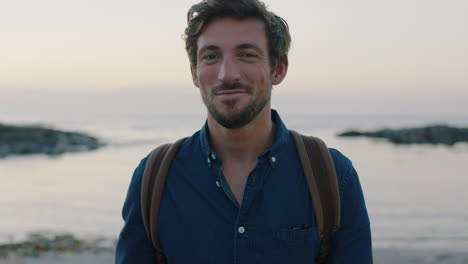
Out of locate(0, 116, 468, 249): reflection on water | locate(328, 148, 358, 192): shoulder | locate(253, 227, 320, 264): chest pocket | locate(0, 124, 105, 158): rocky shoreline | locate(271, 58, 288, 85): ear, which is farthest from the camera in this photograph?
locate(0, 124, 105, 158): rocky shoreline

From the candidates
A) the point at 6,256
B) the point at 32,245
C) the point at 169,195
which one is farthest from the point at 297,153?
the point at 32,245

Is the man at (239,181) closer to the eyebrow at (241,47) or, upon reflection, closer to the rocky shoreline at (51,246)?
the eyebrow at (241,47)

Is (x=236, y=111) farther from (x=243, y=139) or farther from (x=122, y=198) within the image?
(x=122, y=198)

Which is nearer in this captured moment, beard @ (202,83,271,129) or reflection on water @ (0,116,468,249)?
beard @ (202,83,271,129)

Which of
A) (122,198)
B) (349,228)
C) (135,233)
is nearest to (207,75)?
(135,233)

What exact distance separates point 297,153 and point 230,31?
27.4 inches

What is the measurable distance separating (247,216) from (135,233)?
603 millimetres

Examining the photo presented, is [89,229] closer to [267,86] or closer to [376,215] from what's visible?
[376,215]

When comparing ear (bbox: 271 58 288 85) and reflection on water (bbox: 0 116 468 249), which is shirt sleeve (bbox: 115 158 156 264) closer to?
ear (bbox: 271 58 288 85)

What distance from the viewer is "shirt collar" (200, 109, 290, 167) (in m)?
2.68

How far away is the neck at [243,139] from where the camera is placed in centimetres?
273

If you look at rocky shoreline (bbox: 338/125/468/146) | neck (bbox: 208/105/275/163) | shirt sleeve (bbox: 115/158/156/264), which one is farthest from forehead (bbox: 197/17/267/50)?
rocky shoreline (bbox: 338/125/468/146)

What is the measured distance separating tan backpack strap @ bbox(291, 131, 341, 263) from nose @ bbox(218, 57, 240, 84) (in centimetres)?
48

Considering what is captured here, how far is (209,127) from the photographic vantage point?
2.83 m
